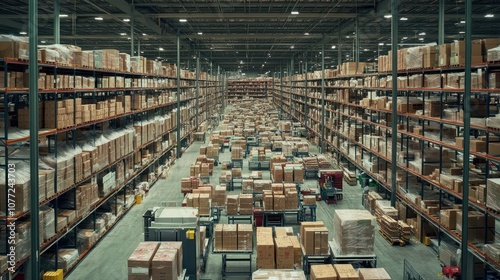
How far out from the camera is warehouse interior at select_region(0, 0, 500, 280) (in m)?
8.16

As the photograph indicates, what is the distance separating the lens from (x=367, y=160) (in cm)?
1744

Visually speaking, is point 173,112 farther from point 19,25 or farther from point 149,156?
point 19,25

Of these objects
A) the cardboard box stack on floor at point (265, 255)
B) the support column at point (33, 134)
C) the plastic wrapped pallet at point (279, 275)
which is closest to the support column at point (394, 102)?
the cardboard box stack on floor at point (265, 255)

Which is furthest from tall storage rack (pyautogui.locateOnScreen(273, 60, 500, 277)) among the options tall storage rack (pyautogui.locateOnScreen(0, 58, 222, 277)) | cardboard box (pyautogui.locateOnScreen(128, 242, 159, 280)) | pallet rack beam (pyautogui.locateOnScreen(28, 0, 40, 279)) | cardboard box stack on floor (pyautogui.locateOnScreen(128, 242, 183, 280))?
tall storage rack (pyautogui.locateOnScreen(0, 58, 222, 277))

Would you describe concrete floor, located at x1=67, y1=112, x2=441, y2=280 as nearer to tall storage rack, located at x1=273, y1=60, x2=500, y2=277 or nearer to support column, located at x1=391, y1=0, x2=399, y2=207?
tall storage rack, located at x1=273, y1=60, x2=500, y2=277

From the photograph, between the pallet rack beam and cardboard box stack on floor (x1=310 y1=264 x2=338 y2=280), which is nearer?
the pallet rack beam

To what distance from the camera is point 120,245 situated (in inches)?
452

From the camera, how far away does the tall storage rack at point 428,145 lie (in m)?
8.97

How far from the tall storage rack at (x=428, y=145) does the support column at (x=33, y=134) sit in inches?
304

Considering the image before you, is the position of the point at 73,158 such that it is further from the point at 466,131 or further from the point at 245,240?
the point at 466,131

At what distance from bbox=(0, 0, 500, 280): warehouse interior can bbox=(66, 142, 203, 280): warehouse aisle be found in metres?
0.07

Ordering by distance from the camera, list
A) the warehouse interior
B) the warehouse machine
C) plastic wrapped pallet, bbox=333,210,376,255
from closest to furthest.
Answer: the warehouse interior, the warehouse machine, plastic wrapped pallet, bbox=333,210,376,255

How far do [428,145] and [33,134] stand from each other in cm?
1036

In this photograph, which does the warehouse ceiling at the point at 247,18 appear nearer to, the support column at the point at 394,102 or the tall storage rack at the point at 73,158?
the tall storage rack at the point at 73,158
